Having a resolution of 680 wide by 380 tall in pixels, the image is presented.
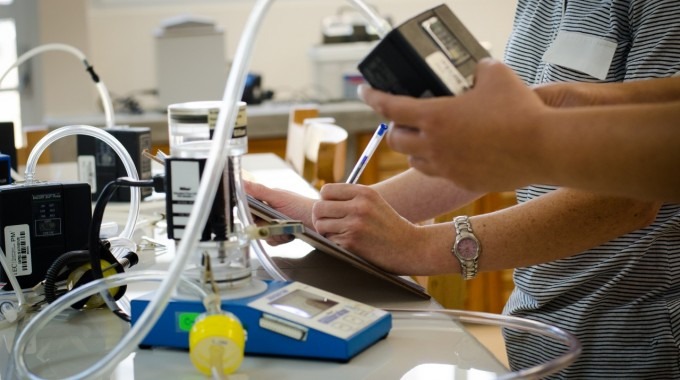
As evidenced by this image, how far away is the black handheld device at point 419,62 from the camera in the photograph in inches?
32.6

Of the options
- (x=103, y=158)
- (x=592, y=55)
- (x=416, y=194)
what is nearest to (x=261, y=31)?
(x=103, y=158)

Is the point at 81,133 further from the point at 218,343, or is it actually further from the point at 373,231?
the point at 218,343

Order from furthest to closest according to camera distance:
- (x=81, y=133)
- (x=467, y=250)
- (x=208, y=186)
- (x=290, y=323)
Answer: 1. (x=81, y=133)
2. (x=467, y=250)
3. (x=290, y=323)
4. (x=208, y=186)

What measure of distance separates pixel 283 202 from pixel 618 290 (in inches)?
19.8

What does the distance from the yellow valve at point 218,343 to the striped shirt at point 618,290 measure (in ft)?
1.66

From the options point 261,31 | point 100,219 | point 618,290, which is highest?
point 261,31

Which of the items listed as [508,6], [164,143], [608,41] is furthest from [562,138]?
[508,6]

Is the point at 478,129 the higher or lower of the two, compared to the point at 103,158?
higher

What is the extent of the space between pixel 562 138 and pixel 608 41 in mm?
517

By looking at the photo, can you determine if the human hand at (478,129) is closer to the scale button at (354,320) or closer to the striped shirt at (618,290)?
the scale button at (354,320)

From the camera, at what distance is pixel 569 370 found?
1284mm

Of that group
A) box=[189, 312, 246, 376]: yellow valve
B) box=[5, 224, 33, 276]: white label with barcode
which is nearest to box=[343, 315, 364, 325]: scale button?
box=[189, 312, 246, 376]: yellow valve

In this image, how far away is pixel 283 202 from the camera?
1.39 metres

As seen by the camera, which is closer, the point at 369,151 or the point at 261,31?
the point at 369,151
